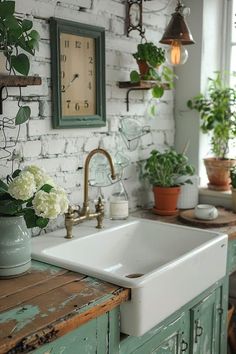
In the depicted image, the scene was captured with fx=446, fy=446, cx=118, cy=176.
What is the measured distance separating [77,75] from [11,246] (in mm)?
908

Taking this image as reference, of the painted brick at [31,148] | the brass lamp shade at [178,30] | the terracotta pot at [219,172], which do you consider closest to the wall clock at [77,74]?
the painted brick at [31,148]

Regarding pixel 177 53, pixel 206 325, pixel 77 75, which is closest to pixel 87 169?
pixel 77 75

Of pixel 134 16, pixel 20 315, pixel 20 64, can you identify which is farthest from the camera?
pixel 134 16

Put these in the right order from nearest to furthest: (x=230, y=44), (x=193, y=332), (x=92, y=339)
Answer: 1. (x=92, y=339)
2. (x=193, y=332)
3. (x=230, y=44)

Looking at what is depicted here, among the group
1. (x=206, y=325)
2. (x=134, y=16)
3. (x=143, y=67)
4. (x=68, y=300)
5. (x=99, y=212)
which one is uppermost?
(x=134, y=16)

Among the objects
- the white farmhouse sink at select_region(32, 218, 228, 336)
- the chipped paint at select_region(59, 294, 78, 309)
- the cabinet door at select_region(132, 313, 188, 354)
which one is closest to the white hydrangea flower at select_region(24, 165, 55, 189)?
the white farmhouse sink at select_region(32, 218, 228, 336)

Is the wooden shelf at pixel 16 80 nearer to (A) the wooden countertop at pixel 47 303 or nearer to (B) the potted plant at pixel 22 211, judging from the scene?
(B) the potted plant at pixel 22 211

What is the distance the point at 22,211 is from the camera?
59.9 inches

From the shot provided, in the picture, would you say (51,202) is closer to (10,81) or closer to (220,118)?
(10,81)

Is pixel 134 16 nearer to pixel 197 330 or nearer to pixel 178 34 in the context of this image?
pixel 178 34

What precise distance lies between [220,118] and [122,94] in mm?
647

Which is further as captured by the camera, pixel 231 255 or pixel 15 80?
pixel 231 255

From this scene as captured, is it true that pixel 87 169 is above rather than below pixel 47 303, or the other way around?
above

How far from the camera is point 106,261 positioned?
1.99 metres
